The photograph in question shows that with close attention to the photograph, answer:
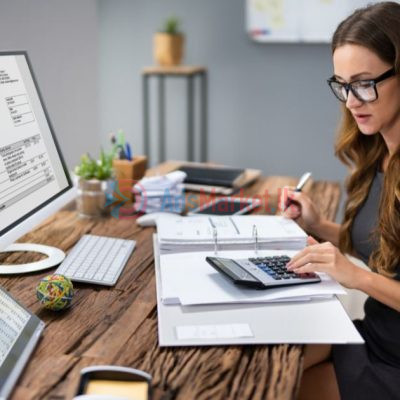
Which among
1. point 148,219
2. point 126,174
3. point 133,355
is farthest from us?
point 126,174

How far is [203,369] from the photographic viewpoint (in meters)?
0.89

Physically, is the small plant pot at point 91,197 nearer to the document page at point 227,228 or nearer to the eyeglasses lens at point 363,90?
the document page at point 227,228

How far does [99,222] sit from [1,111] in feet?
1.67

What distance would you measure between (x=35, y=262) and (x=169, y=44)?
275 centimetres

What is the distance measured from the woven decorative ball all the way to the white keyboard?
0.41 ft

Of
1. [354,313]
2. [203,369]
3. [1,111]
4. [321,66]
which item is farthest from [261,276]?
[321,66]

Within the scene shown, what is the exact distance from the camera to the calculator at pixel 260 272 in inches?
44.2

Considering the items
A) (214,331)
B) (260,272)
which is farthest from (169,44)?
(214,331)

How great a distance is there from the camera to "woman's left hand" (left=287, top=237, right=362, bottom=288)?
1158mm

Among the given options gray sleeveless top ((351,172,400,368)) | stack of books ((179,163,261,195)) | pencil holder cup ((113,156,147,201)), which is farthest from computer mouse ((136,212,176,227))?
gray sleeveless top ((351,172,400,368))

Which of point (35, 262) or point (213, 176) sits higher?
point (35, 262)

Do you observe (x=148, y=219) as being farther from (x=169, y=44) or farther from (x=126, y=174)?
(x=169, y=44)

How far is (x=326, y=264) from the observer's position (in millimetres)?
1160

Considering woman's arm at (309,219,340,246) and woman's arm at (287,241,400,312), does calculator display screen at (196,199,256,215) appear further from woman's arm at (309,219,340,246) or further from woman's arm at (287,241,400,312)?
woman's arm at (287,241,400,312)
